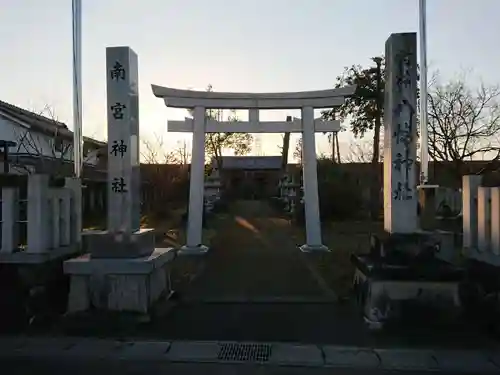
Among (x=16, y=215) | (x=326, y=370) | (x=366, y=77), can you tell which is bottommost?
(x=326, y=370)

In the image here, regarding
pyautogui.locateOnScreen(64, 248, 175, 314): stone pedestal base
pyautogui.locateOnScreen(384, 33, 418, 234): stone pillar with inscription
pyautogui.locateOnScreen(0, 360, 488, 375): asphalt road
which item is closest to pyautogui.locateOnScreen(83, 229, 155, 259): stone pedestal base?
pyautogui.locateOnScreen(64, 248, 175, 314): stone pedestal base

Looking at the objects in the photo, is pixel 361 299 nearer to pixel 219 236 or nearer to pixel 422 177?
pixel 422 177

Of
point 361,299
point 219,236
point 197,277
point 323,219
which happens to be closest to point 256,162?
point 323,219

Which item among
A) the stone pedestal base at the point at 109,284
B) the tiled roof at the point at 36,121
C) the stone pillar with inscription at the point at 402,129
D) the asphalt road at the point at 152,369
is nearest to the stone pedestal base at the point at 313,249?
the stone pillar with inscription at the point at 402,129

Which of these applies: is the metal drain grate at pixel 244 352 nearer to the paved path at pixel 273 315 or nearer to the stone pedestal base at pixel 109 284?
the paved path at pixel 273 315

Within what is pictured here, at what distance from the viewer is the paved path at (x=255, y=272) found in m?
8.91

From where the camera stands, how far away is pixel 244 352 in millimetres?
5965

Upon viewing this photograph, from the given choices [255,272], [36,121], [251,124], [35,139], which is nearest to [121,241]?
[255,272]

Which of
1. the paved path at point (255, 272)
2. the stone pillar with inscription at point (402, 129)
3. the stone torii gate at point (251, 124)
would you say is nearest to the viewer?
the stone pillar with inscription at point (402, 129)

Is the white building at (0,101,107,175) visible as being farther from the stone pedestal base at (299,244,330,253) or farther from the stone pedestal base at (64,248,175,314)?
the stone pedestal base at (64,248,175,314)

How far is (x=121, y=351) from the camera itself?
6000 millimetres

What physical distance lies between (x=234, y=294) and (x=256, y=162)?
30898mm

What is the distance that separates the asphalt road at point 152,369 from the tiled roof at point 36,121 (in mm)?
19396

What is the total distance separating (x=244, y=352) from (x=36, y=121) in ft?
67.7
